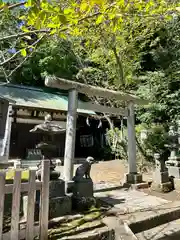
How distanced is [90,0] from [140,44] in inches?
341

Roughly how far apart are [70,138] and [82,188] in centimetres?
121

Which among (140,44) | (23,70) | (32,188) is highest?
(23,70)

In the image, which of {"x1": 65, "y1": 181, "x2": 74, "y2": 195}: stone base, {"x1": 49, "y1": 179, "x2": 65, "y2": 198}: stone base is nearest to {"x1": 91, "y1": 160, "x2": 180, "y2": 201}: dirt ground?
{"x1": 65, "y1": 181, "x2": 74, "y2": 195}: stone base

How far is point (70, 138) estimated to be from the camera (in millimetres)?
4363

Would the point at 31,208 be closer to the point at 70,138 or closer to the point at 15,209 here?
the point at 15,209

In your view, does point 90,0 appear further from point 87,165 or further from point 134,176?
point 134,176

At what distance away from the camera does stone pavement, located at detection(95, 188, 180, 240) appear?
3012 mm

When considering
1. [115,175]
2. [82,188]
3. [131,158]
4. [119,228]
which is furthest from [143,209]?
[115,175]

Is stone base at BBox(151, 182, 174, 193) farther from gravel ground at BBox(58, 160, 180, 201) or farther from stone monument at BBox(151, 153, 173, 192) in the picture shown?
gravel ground at BBox(58, 160, 180, 201)

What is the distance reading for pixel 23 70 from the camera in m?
14.8

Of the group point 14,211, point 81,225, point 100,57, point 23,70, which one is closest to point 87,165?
point 81,225

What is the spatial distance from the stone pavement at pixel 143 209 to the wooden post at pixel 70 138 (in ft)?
3.47

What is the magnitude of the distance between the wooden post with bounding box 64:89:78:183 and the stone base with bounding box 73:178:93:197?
351 mm

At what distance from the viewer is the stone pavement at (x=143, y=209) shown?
301 centimetres
